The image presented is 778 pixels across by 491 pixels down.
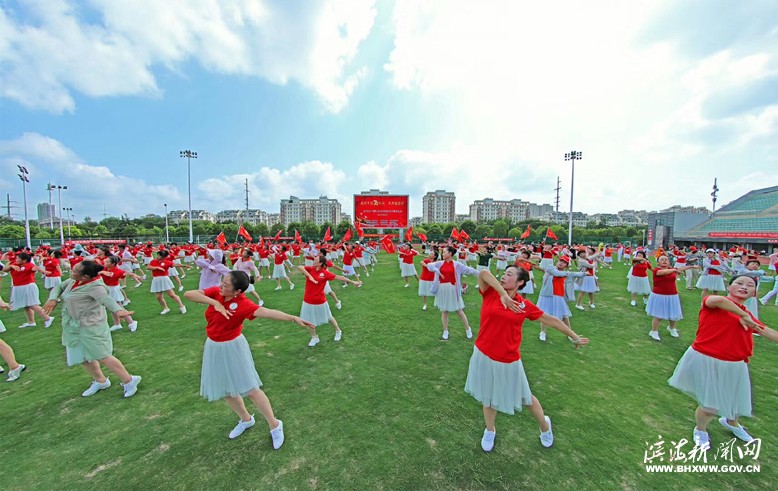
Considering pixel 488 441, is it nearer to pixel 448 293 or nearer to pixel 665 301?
pixel 448 293

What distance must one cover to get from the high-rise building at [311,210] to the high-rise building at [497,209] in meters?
71.5

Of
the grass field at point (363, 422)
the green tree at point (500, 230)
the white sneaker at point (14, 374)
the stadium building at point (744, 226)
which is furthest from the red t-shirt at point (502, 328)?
the green tree at point (500, 230)

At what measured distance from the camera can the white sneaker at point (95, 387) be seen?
15.6 feet

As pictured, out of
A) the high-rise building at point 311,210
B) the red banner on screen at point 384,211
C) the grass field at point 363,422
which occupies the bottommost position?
the grass field at point 363,422

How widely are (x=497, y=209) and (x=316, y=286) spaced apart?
165700mm

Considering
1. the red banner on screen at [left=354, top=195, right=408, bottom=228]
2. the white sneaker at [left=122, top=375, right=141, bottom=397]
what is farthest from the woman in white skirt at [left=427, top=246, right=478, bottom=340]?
the red banner on screen at [left=354, top=195, right=408, bottom=228]

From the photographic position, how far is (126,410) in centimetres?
439

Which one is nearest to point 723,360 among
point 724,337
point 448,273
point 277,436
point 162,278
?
point 724,337

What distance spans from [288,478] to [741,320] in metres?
4.90

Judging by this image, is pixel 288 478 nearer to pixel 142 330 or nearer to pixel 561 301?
pixel 561 301

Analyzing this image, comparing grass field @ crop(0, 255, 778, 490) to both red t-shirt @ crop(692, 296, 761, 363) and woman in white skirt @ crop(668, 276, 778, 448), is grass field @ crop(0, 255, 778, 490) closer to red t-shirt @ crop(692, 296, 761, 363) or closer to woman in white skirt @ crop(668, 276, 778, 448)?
woman in white skirt @ crop(668, 276, 778, 448)

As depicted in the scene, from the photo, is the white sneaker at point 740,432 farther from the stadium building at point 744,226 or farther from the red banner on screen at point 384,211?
the stadium building at point 744,226

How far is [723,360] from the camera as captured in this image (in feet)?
11.2

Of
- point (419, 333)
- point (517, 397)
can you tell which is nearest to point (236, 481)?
point (517, 397)
